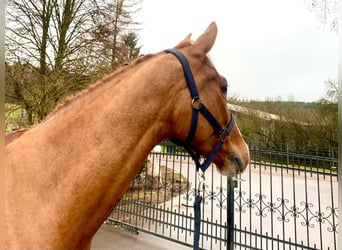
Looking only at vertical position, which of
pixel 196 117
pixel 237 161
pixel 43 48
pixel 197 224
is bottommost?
pixel 197 224

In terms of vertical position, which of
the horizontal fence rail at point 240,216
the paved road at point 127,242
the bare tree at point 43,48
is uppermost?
the bare tree at point 43,48

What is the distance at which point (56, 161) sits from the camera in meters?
1.26

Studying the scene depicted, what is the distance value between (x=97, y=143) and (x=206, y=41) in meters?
0.93

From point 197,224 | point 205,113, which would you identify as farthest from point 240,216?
point 205,113

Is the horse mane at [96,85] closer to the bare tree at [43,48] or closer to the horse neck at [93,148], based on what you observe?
the horse neck at [93,148]

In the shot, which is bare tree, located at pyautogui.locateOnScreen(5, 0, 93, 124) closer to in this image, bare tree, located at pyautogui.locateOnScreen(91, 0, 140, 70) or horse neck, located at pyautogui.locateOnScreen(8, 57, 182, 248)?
bare tree, located at pyautogui.locateOnScreen(91, 0, 140, 70)

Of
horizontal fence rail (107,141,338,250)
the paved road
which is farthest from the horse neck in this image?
the paved road

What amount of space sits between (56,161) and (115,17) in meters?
8.02

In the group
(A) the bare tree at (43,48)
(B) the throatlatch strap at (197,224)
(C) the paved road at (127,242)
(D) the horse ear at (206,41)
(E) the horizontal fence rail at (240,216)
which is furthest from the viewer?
(A) the bare tree at (43,48)

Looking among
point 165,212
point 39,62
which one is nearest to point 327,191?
point 165,212

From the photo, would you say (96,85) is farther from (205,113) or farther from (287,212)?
(287,212)

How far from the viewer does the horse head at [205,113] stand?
1.44 m

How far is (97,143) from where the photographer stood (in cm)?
127

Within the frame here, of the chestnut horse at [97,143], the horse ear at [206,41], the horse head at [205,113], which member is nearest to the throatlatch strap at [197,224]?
the horse head at [205,113]
